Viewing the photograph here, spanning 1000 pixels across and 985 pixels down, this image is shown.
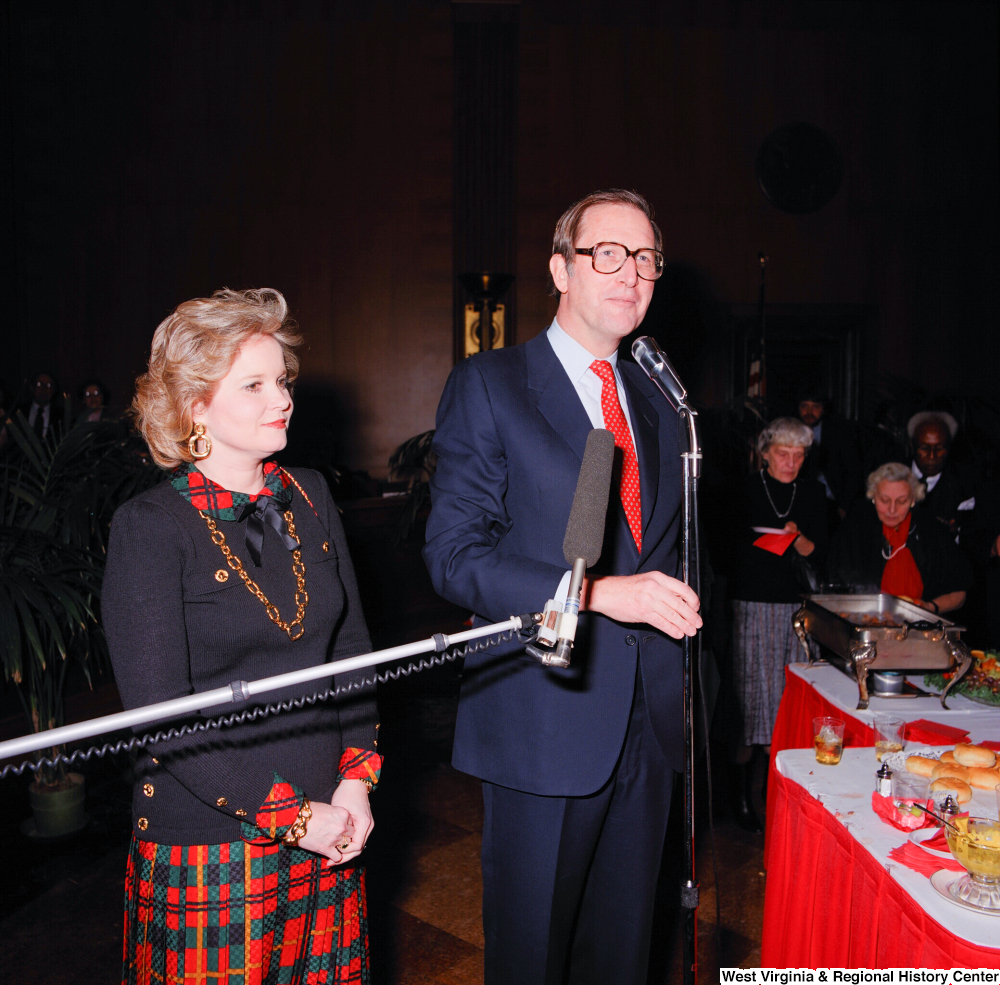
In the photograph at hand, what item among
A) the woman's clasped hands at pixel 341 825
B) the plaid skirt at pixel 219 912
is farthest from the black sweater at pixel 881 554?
the plaid skirt at pixel 219 912

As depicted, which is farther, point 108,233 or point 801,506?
point 108,233

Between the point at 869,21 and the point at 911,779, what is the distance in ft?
29.2

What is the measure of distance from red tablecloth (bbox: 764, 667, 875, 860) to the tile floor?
0.30m

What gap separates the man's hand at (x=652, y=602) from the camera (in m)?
1.11

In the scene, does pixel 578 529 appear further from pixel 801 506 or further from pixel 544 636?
pixel 801 506

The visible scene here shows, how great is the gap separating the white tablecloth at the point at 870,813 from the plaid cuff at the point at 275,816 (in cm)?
102

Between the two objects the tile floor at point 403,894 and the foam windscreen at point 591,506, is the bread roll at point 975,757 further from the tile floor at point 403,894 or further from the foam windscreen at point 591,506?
the foam windscreen at point 591,506

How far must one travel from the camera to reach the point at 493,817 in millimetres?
1502

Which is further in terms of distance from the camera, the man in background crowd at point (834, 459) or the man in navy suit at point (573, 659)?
the man in background crowd at point (834, 459)

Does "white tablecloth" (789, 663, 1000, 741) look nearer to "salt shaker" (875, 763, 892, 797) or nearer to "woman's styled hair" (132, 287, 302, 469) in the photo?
"salt shaker" (875, 763, 892, 797)

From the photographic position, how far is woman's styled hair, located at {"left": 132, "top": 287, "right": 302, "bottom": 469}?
51.5 inches

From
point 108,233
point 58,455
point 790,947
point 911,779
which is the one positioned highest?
point 108,233

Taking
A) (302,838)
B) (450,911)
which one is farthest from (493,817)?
(450,911)

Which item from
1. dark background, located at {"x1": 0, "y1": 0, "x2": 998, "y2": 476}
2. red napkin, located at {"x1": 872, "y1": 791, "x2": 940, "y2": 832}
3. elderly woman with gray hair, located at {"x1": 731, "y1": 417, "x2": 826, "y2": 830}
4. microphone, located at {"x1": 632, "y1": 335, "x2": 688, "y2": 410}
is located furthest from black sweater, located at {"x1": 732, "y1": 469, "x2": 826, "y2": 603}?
dark background, located at {"x1": 0, "y1": 0, "x2": 998, "y2": 476}
